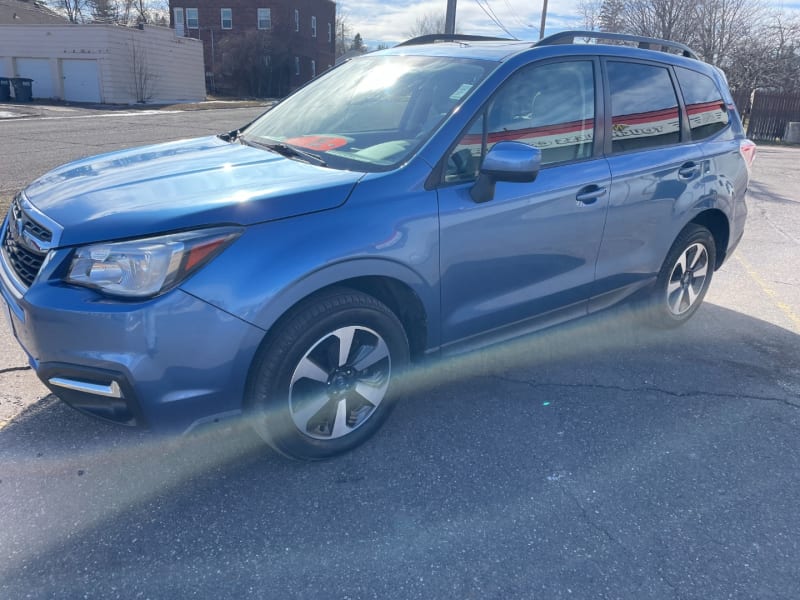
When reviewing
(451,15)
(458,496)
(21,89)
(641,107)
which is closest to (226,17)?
(21,89)

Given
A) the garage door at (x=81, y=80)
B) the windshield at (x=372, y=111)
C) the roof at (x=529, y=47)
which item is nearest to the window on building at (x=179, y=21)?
the garage door at (x=81, y=80)

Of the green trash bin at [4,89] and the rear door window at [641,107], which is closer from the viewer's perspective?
the rear door window at [641,107]

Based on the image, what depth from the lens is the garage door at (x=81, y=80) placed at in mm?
31875

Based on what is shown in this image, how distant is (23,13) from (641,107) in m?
47.6

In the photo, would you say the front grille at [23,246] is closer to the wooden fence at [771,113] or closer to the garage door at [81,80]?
the wooden fence at [771,113]

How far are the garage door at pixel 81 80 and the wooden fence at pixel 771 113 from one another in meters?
28.5

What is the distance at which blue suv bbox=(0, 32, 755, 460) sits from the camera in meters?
2.45

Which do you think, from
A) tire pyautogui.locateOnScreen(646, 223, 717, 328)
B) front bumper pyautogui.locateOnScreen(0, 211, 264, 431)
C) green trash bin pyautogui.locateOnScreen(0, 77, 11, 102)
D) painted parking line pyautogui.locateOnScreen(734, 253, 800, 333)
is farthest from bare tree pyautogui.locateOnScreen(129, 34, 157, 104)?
front bumper pyautogui.locateOnScreen(0, 211, 264, 431)

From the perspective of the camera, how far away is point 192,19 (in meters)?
50.3

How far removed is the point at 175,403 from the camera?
2492mm

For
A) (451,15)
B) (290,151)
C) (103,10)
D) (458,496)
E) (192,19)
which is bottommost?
(458,496)

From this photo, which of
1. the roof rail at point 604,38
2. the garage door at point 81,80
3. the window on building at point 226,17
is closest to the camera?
the roof rail at point 604,38

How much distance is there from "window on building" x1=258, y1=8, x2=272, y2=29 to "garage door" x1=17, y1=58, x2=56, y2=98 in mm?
20415

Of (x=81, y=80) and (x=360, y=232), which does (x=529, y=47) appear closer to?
(x=360, y=232)
